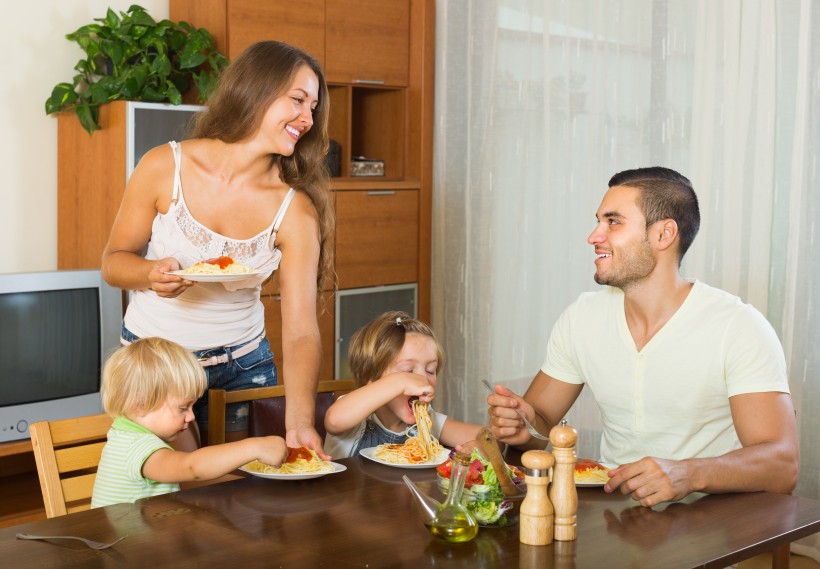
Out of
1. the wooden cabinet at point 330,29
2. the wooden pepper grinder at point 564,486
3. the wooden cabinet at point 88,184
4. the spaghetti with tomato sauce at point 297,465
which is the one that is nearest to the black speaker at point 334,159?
the wooden cabinet at point 330,29

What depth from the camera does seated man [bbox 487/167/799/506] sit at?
219 cm

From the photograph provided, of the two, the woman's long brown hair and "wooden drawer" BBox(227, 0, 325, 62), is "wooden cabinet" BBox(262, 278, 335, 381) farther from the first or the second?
the woman's long brown hair

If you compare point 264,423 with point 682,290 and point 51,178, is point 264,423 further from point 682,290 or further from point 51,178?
point 51,178

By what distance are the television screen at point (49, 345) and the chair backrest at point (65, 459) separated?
1423 millimetres

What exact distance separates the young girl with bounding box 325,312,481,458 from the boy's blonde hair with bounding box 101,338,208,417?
377mm

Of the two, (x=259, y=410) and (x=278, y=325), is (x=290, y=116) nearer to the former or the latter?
(x=259, y=410)

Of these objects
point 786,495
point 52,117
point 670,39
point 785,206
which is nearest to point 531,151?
point 670,39

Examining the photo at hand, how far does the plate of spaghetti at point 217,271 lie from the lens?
233cm

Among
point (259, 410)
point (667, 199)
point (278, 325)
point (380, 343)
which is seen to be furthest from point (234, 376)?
point (278, 325)

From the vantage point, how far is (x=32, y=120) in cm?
412

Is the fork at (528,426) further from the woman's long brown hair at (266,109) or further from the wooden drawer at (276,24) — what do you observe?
the wooden drawer at (276,24)

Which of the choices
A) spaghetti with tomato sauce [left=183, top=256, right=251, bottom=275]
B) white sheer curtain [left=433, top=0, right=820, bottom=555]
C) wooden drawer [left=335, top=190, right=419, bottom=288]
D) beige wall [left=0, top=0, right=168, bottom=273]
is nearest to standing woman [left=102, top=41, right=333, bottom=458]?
spaghetti with tomato sauce [left=183, top=256, right=251, bottom=275]

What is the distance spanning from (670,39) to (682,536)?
2.83 m

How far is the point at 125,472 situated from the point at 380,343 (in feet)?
2.62
